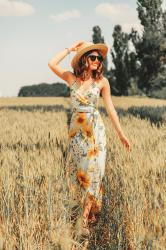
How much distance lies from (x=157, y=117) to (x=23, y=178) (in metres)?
10.6

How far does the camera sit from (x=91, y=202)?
3.72 meters

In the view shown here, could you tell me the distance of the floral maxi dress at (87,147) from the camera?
147 inches

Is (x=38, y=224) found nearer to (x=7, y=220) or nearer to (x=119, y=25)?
(x=7, y=220)

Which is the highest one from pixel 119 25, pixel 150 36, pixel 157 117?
pixel 119 25

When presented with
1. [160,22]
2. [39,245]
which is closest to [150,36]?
[160,22]

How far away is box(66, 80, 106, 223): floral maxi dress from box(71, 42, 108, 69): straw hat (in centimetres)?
17

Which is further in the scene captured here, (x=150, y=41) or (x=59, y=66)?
(x=150, y=41)

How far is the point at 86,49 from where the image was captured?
12.2 ft

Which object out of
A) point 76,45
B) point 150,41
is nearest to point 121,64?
point 150,41

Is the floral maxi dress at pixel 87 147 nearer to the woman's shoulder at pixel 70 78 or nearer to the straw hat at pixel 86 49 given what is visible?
the woman's shoulder at pixel 70 78

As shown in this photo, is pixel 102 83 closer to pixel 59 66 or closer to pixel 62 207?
pixel 59 66

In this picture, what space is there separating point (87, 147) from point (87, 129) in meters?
0.14

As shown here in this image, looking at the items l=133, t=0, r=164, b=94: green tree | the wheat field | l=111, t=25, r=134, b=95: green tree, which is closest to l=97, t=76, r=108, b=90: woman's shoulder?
the wheat field

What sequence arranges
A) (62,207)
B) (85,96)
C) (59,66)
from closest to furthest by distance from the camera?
(62,207) < (85,96) < (59,66)
